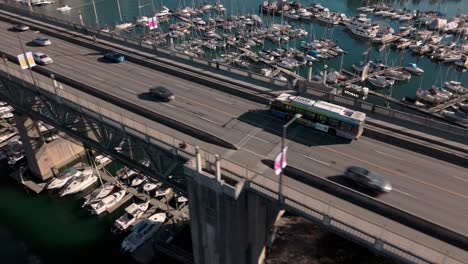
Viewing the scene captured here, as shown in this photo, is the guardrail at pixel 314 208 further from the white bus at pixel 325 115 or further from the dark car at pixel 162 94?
the white bus at pixel 325 115

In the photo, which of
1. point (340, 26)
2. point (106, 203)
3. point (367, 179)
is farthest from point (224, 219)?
point (340, 26)

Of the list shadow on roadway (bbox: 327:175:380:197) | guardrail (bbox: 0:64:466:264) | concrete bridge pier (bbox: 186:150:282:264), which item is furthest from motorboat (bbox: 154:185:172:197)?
shadow on roadway (bbox: 327:175:380:197)

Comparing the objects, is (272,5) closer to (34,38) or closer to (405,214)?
(34,38)

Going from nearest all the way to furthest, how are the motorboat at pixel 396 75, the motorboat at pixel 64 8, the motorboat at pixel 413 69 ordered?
the motorboat at pixel 396 75, the motorboat at pixel 413 69, the motorboat at pixel 64 8

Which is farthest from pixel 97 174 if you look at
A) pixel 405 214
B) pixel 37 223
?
pixel 405 214

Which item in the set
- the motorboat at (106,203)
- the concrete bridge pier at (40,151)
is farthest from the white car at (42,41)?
the motorboat at (106,203)

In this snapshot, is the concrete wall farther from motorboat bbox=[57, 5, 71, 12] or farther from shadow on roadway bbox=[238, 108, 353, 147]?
motorboat bbox=[57, 5, 71, 12]
